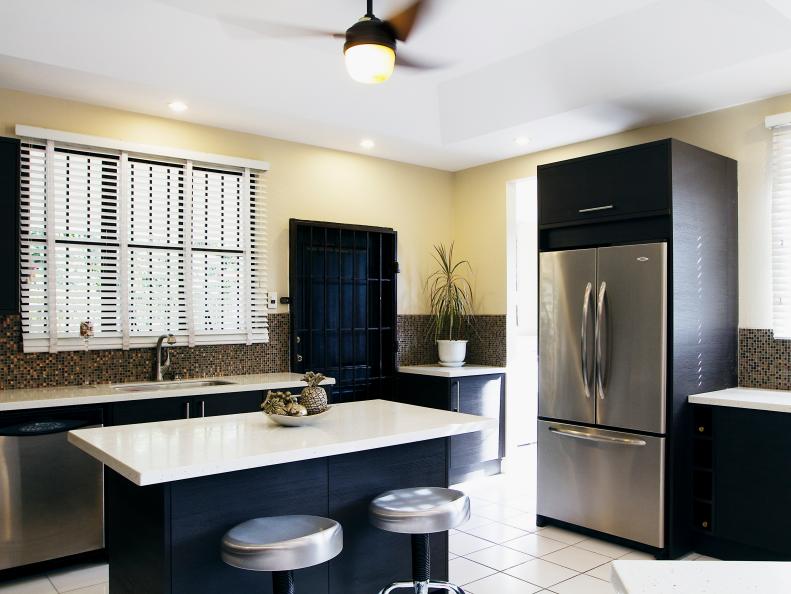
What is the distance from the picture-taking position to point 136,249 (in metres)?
4.36

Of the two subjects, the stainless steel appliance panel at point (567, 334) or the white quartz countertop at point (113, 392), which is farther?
the stainless steel appliance panel at point (567, 334)

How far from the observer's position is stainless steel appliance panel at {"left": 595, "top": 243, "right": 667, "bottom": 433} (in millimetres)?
3715

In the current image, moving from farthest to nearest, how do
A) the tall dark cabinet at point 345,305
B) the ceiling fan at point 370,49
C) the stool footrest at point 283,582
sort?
the tall dark cabinet at point 345,305, the ceiling fan at point 370,49, the stool footrest at point 283,582

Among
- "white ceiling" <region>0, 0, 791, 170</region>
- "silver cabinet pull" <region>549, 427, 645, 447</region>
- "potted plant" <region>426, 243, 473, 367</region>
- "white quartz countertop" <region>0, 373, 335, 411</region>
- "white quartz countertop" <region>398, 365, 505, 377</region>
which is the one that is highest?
"white ceiling" <region>0, 0, 791, 170</region>

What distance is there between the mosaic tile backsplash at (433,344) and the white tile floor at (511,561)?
1459mm

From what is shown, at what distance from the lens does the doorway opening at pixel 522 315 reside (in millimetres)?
5840

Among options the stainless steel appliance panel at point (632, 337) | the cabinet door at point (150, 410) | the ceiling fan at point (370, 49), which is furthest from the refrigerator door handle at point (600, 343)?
the cabinet door at point (150, 410)

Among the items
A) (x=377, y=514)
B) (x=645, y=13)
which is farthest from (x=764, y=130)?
(x=377, y=514)

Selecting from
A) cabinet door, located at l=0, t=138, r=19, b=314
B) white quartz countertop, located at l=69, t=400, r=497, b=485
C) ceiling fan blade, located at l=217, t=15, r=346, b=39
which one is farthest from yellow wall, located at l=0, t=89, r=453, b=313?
white quartz countertop, located at l=69, t=400, r=497, b=485

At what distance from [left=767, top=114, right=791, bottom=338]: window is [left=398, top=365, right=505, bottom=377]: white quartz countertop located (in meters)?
2.22

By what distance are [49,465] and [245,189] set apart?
2356 mm

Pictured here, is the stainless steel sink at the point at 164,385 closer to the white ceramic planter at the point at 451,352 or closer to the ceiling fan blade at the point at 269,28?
the white ceramic planter at the point at 451,352

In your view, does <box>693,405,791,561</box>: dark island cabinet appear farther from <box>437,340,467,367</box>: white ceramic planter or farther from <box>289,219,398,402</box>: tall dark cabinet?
<box>289,219,398,402</box>: tall dark cabinet

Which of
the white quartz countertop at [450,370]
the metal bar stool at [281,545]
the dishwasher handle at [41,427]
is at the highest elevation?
the white quartz countertop at [450,370]
